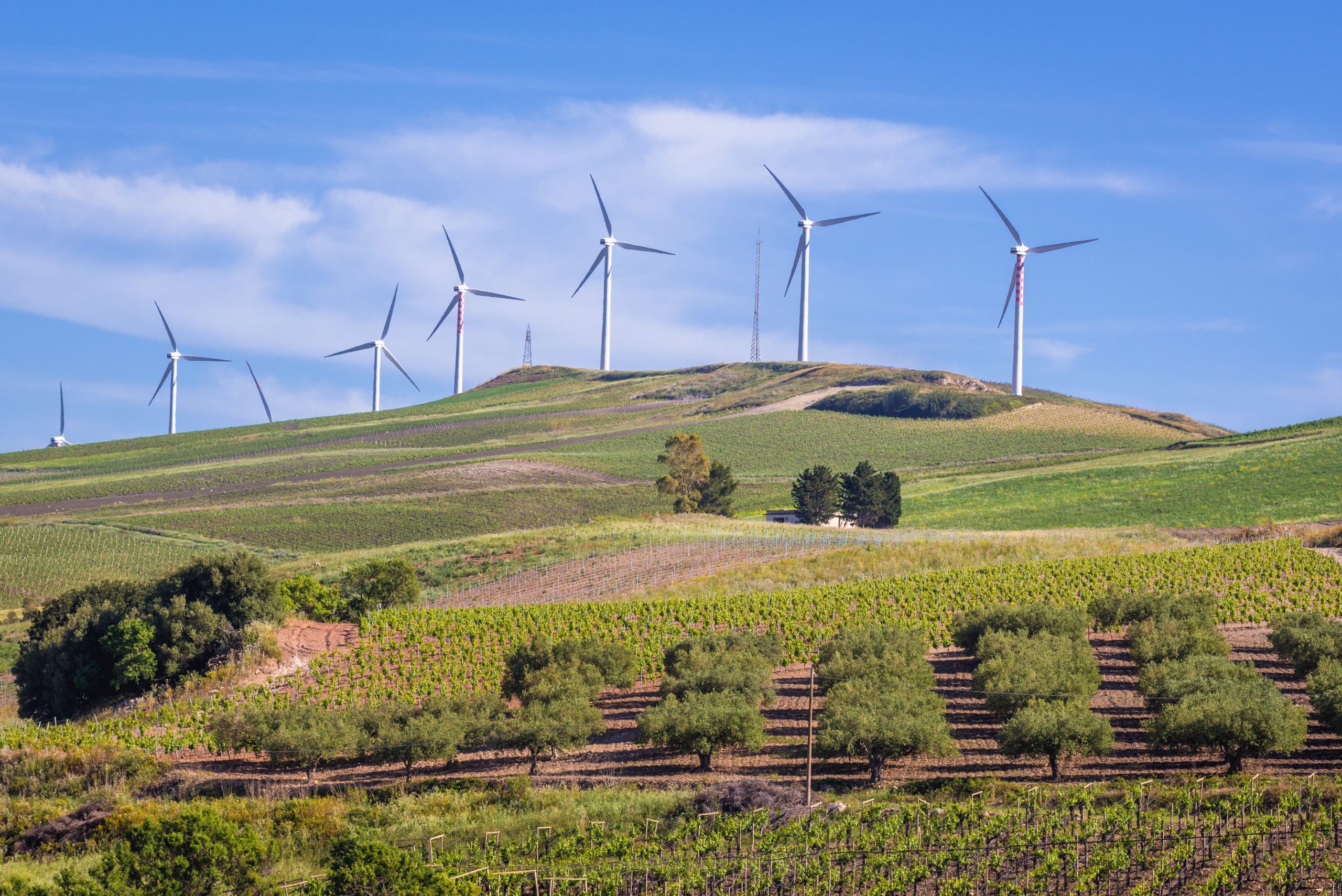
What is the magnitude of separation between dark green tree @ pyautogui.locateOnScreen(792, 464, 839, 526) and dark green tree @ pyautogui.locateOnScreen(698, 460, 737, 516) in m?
8.04

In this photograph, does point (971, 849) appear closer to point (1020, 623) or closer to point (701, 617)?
point (1020, 623)

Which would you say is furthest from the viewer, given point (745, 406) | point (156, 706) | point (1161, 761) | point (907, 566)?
point (745, 406)

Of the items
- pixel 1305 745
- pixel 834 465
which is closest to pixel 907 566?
pixel 1305 745

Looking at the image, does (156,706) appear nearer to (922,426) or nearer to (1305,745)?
(1305,745)

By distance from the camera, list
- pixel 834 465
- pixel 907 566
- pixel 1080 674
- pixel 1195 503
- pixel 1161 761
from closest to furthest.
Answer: pixel 1161 761 < pixel 1080 674 < pixel 907 566 < pixel 1195 503 < pixel 834 465

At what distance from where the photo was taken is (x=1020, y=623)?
58188 millimetres

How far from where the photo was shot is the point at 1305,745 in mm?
44031

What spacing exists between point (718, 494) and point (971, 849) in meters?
86.8

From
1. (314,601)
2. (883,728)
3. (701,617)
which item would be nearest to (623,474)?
(314,601)

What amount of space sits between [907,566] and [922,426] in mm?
101018

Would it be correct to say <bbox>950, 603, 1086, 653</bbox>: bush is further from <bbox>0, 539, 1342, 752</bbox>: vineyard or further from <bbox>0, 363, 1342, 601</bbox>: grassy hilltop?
<bbox>0, 363, 1342, 601</bbox>: grassy hilltop

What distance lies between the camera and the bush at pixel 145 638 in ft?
195

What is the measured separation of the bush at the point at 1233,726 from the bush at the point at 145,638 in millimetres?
42870

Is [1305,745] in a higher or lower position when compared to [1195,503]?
lower
